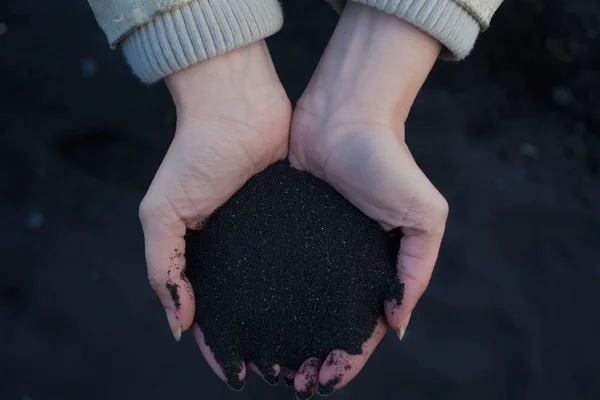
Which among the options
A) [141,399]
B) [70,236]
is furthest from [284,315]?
[70,236]

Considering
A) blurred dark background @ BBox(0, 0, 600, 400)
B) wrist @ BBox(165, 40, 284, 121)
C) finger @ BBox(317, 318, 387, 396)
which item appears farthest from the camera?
blurred dark background @ BBox(0, 0, 600, 400)

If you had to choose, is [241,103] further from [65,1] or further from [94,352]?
[65,1]

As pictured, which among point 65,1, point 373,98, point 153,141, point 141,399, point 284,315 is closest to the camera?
point 284,315

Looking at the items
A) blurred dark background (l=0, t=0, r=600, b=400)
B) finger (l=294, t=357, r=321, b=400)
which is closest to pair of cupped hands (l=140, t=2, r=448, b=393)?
finger (l=294, t=357, r=321, b=400)

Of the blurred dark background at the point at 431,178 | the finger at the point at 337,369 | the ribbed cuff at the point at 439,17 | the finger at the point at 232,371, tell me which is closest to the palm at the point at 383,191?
the finger at the point at 337,369

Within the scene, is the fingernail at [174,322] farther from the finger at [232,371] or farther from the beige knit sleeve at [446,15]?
the beige knit sleeve at [446,15]

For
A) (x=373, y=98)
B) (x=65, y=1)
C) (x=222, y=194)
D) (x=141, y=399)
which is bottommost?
(x=141, y=399)

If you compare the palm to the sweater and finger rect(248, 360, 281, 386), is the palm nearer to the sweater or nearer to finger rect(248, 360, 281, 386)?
finger rect(248, 360, 281, 386)
